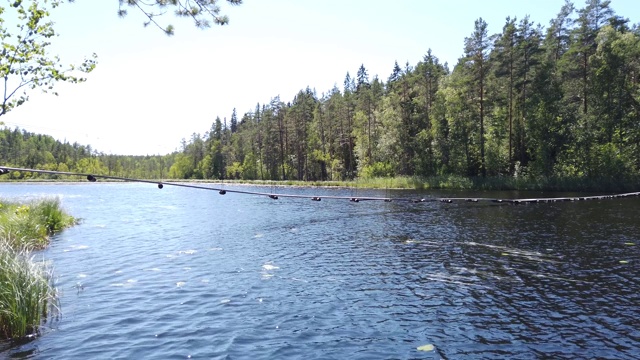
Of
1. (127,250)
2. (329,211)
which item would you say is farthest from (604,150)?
(127,250)

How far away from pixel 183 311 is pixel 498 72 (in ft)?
207

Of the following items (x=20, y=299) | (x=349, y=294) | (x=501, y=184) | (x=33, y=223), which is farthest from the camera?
(x=501, y=184)

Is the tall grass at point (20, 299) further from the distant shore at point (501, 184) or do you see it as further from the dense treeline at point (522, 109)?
the dense treeline at point (522, 109)

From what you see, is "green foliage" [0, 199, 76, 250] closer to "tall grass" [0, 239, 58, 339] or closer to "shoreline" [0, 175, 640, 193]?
"tall grass" [0, 239, 58, 339]

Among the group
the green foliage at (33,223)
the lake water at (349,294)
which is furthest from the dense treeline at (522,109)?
the green foliage at (33,223)

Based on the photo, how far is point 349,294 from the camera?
1363 centimetres

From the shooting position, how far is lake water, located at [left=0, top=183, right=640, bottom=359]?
969cm

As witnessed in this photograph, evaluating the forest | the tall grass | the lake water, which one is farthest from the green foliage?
the forest

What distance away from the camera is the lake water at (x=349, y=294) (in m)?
9.69

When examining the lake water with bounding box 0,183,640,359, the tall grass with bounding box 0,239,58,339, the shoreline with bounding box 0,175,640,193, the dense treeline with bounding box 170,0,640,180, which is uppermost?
the dense treeline with bounding box 170,0,640,180

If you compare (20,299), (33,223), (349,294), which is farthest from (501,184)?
(20,299)

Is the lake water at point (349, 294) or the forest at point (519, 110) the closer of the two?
the lake water at point (349, 294)

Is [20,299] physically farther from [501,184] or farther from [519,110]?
[519,110]

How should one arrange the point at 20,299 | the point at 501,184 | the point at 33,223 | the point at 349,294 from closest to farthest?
the point at 20,299 < the point at 349,294 < the point at 33,223 < the point at 501,184
